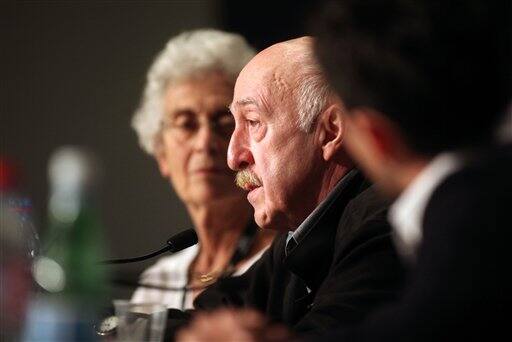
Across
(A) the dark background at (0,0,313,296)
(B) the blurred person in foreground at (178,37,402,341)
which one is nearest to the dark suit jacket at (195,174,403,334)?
(B) the blurred person in foreground at (178,37,402,341)

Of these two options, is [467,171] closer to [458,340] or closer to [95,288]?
[458,340]

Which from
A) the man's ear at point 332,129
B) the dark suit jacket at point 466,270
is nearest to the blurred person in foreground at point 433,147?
the dark suit jacket at point 466,270

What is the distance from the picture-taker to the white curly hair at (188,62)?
266 centimetres

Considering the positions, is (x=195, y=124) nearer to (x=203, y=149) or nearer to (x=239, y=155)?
(x=203, y=149)

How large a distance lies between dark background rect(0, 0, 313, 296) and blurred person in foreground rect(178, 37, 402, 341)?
5.77 ft

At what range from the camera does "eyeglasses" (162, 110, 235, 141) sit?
2.57m

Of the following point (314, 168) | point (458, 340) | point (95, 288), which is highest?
point (314, 168)

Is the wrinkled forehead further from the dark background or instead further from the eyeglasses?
the dark background

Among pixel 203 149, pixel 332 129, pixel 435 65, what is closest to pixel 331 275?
pixel 332 129

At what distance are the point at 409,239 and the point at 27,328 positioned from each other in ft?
1.39

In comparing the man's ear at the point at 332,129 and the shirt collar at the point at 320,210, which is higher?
the man's ear at the point at 332,129

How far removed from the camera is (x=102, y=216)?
3334 millimetres

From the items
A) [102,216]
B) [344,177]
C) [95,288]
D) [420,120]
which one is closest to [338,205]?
[344,177]

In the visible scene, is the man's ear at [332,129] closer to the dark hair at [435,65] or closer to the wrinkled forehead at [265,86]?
the wrinkled forehead at [265,86]
